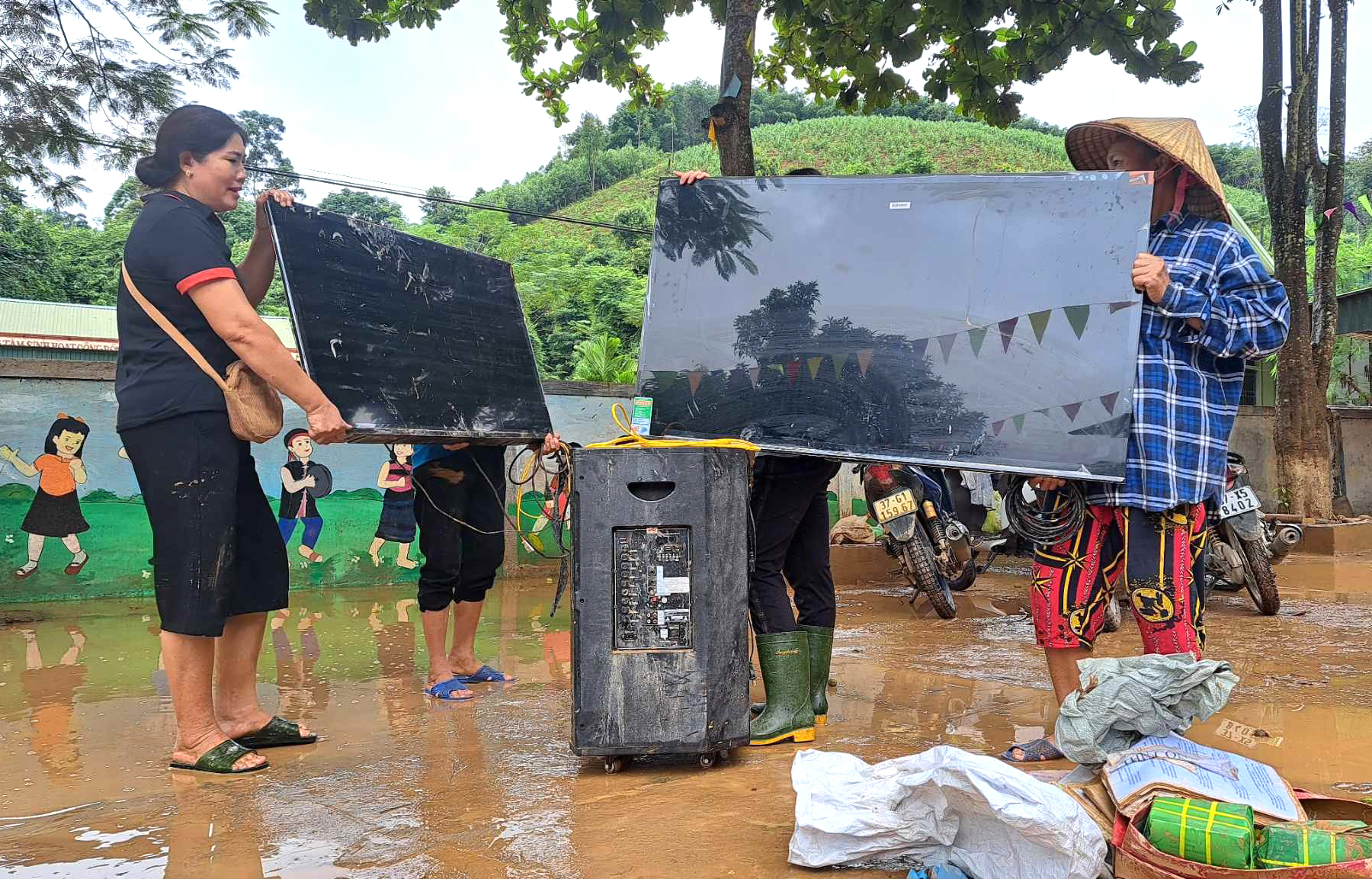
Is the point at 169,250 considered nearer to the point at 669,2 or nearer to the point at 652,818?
the point at 652,818

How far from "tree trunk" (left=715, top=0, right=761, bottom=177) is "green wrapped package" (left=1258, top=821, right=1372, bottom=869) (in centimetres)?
501

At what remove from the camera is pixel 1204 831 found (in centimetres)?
208

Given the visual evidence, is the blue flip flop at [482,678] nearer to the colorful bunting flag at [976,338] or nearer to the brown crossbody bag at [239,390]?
the brown crossbody bag at [239,390]

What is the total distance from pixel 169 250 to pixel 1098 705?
3153mm

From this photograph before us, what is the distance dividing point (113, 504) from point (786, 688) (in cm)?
613

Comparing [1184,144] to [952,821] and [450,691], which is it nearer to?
[952,821]

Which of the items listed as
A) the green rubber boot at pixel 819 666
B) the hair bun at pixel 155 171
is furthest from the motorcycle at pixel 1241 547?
the hair bun at pixel 155 171

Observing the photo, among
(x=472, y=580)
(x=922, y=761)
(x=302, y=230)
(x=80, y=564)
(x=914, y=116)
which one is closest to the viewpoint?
(x=922, y=761)

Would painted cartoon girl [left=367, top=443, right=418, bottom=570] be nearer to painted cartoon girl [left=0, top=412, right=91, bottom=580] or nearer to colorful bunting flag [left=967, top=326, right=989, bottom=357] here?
painted cartoon girl [left=0, top=412, right=91, bottom=580]

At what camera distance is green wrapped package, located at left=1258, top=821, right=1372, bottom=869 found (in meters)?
2.00

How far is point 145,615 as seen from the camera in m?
6.99

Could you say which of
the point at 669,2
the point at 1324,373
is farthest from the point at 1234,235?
the point at 1324,373

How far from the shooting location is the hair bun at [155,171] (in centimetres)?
353

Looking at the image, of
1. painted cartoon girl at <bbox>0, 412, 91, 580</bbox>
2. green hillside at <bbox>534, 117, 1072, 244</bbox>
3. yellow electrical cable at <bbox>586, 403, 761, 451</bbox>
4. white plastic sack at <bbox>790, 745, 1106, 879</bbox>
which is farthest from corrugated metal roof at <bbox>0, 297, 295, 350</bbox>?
green hillside at <bbox>534, 117, 1072, 244</bbox>
